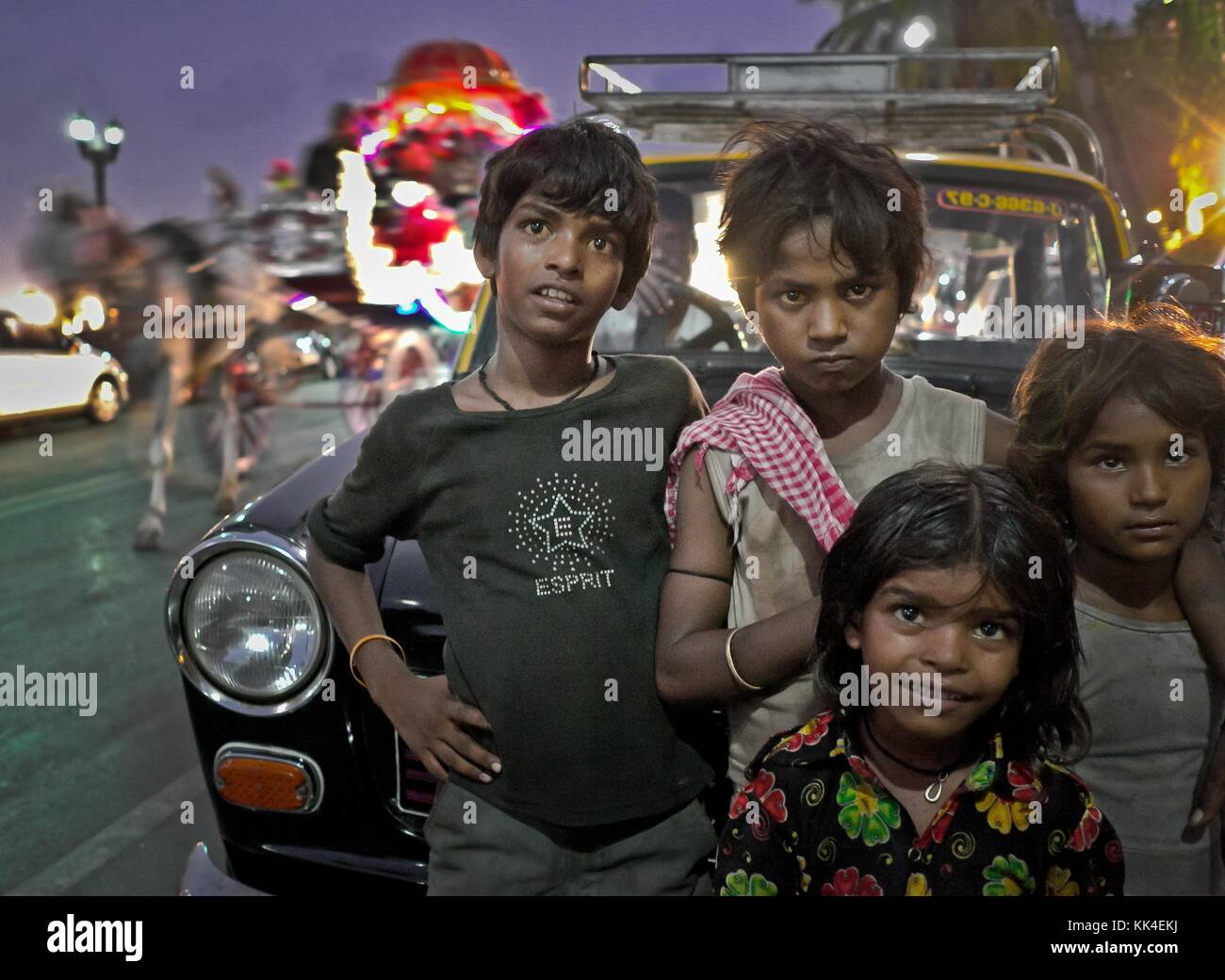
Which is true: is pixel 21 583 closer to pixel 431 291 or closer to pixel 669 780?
pixel 431 291

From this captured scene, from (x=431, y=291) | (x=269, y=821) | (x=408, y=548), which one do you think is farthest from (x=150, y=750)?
(x=431, y=291)

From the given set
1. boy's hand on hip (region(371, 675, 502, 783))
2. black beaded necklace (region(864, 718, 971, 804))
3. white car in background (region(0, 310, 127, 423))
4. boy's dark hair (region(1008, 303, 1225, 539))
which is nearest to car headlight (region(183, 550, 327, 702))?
boy's hand on hip (region(371, 675, 502, 783))

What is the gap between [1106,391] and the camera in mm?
1640

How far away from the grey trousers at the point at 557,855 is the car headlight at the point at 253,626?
456mm

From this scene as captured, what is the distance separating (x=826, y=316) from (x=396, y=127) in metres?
4.54

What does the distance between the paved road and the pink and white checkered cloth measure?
1.76 meters

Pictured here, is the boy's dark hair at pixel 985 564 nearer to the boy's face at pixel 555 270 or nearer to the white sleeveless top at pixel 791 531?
the white sleeveless top at pixel 791 531

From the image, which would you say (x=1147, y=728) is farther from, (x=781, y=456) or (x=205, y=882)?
(x=205, y=882)

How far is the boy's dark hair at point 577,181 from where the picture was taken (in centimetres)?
171

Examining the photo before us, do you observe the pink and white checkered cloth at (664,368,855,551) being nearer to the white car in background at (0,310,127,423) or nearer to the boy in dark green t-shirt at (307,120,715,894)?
the boy in dark green t-shirt at (307,120,715,894)

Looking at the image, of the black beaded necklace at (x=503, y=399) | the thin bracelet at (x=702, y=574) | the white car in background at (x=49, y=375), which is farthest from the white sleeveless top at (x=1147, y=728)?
the white car in background at (x=49, y=375)

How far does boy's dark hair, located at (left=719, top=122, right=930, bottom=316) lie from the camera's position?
1.61 meters

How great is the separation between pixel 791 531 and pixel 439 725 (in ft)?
1.84
